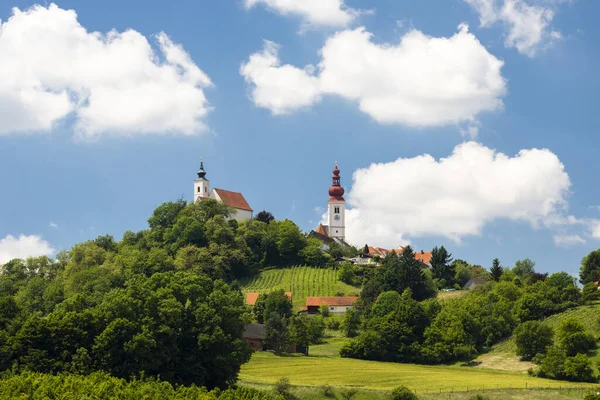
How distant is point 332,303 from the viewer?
351ft

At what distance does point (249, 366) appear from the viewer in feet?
232

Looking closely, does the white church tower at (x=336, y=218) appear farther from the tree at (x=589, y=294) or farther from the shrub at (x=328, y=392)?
the shrub at (x=328, y=392)

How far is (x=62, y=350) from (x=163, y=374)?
721 cm

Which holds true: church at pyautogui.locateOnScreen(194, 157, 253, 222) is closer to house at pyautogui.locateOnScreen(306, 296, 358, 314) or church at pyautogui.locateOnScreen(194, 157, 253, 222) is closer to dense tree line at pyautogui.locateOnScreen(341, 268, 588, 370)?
house at pyautogui.locateOnScreen(306, 296, 358, 314)

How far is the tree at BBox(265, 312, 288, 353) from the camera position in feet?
273

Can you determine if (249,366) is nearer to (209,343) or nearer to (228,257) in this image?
(209,343)

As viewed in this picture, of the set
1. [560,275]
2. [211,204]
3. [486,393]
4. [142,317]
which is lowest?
[486,393]

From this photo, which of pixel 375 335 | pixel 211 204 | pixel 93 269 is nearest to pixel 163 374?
pixel 375 335

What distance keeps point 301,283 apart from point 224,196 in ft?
118

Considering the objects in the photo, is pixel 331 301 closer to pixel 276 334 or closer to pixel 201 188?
pixel 276 334

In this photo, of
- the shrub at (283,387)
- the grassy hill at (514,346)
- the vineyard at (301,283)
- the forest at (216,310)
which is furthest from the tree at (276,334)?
the shrub at (283,387)

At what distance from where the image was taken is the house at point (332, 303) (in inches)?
4193

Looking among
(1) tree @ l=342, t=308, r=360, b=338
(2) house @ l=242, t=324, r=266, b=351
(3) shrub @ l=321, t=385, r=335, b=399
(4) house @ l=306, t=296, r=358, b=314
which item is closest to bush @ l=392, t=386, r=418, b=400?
(3) shrub @ l=321, t=385, r=335, b=399

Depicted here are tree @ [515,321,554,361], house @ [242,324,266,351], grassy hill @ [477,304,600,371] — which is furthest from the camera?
house @ [242,324,266,351]
